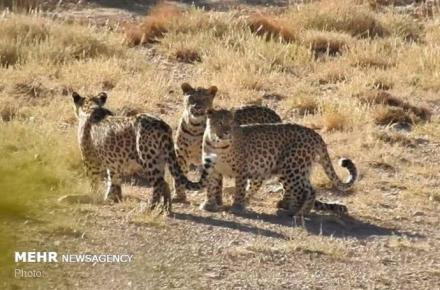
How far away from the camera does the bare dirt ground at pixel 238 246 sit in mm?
8750

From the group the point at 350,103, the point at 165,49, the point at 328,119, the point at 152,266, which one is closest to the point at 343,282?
the point at 152,266

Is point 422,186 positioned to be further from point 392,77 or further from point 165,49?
point 165,49

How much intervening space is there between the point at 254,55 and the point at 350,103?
3.01 m

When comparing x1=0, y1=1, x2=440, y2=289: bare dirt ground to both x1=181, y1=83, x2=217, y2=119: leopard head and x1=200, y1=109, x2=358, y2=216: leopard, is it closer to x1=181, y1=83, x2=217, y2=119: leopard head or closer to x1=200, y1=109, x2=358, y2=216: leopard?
x1=200, y1=109, x2=358, y2=216: leopard

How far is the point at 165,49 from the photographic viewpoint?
1880 centimetres

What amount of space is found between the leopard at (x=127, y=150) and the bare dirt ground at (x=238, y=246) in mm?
226

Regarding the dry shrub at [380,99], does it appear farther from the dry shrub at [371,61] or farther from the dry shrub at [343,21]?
the dry shrub at [343,21]

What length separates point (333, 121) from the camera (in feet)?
46.9

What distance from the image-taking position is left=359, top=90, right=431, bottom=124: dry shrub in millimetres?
14859

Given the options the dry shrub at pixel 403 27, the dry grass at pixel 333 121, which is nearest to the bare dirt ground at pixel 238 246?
the dry grass at pixel 333 121

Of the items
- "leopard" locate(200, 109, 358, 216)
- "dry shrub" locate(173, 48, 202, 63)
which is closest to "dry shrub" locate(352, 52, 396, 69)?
"dry shrub" locate(173, 48, 202, 63)

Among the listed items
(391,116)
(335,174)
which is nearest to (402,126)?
(391,116)

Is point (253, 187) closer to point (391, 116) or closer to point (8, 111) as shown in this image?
point (8, 111)

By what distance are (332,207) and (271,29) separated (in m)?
9.38
